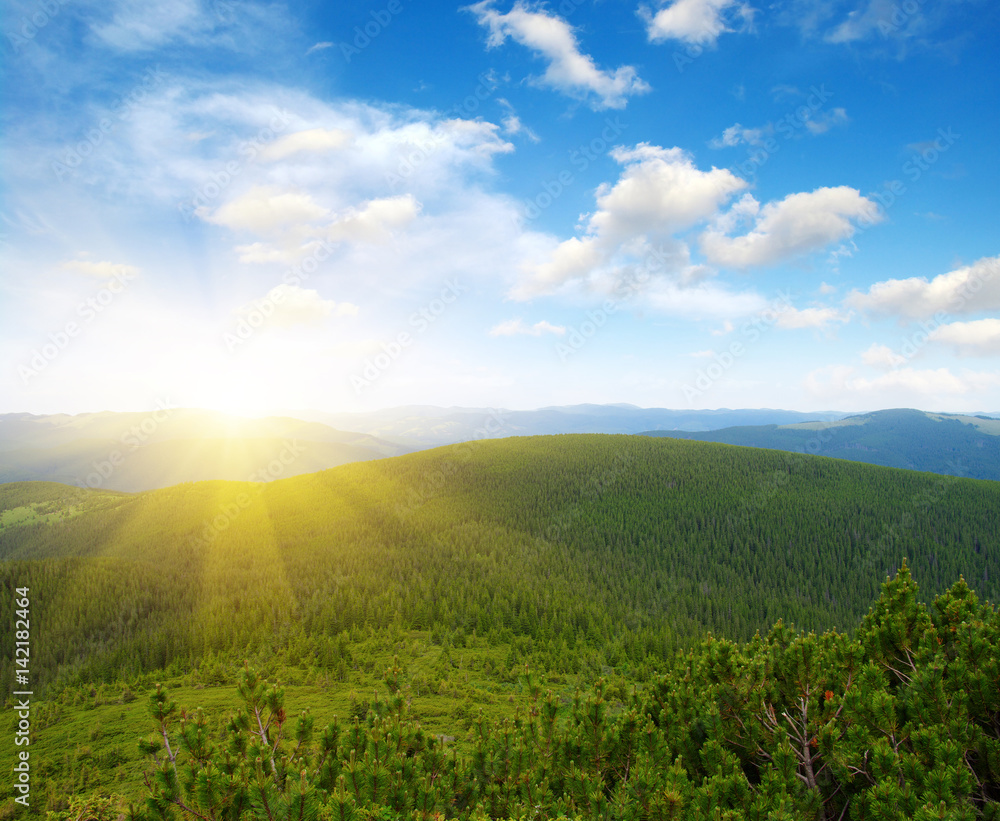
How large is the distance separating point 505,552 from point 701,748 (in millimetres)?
79746

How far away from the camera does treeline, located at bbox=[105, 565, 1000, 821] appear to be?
5605mm

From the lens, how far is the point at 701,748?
26.9 ft

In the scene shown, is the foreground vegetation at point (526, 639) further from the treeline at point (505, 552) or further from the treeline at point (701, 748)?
the treeline at point (505, 552)

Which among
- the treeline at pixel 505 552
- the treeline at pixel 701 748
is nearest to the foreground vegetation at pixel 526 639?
the treeline at pixel 701 748

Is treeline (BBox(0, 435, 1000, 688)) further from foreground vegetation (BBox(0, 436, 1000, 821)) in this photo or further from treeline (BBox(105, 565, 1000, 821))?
treeline (BBox(105, 565, 1000, 821))

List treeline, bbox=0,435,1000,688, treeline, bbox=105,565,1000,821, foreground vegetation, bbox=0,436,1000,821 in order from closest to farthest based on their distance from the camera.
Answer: treeline, bbox=105,565,1000,821 < foreground vegetation, bbox=0,436,1000,821 < treeline, bbox=0,435,1000,688

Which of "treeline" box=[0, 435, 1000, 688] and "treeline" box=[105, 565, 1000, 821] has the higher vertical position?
"treeline" box=[105, 565, 1000, 821]

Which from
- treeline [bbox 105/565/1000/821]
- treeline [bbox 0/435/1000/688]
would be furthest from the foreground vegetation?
treeline [bbox 0/435/1000/688]

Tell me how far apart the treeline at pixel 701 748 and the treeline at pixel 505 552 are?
39.2m

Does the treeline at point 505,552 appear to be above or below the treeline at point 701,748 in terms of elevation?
below

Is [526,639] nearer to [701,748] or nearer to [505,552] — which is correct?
[505,552]

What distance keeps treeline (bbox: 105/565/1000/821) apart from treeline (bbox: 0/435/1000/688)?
39207mm

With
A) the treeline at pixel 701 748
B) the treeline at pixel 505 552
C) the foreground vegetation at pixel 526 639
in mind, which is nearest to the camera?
the treeline at pixel 701 748

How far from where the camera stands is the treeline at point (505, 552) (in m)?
49.8
